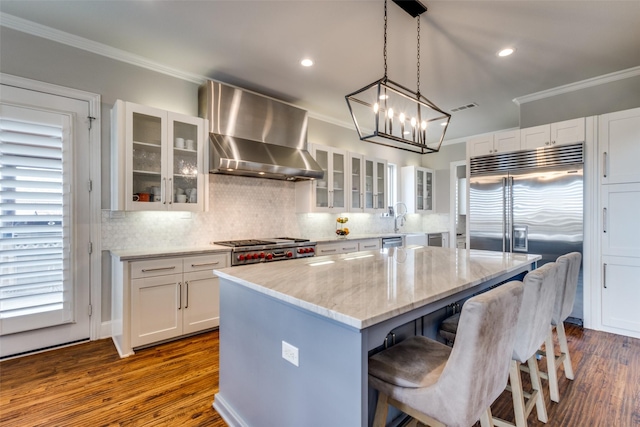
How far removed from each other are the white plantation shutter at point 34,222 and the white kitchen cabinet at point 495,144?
4659mm

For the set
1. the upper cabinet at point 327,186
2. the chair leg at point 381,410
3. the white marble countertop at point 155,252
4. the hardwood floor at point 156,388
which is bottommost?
the hardwood floor at point 156,388

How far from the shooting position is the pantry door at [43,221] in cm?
261

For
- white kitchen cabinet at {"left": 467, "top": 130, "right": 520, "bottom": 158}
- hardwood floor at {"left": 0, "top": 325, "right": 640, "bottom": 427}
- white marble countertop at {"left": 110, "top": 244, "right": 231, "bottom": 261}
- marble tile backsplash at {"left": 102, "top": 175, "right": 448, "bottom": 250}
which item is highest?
white kitchen cabinet at {"left": 467, "top": 130, "right": 520, "bottom": 158}

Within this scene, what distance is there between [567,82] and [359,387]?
176 inches

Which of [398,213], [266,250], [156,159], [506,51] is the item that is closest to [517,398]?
[266,250]

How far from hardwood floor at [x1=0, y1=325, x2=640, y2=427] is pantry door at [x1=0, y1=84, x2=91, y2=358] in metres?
0.27

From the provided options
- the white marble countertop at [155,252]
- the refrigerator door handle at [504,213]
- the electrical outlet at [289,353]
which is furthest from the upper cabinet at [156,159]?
the refrigerator door handle at [504,213]

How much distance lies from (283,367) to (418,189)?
553 cm

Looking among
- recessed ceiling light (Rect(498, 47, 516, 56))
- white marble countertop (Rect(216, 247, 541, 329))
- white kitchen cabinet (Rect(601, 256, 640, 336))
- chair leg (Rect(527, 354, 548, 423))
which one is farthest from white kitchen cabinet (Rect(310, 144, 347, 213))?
white kitchen cabinet (Rect(601, 256, 640, 336))

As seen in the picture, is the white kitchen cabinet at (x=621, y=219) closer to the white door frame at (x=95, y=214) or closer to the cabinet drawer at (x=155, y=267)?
the cabinet drawer at (x=155, y=267)

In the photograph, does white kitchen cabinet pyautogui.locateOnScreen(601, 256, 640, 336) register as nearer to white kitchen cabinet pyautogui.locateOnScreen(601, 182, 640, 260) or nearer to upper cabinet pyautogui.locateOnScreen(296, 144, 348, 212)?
white kitchen cabinet pyautogui.locateOnScreen(601, 182, 640, 260)

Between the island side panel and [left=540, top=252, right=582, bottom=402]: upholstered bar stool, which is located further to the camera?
[left=540, top=252, right=582, bottom=402]: upholstered bar stool

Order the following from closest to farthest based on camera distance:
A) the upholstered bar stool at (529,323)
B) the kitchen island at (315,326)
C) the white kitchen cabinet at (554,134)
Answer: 1. the kitchen island at (315,326)
2. the upholstered bar stool at (529,323)
3. the white kitchen cabinet at (554,134)

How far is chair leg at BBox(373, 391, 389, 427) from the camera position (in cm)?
134
